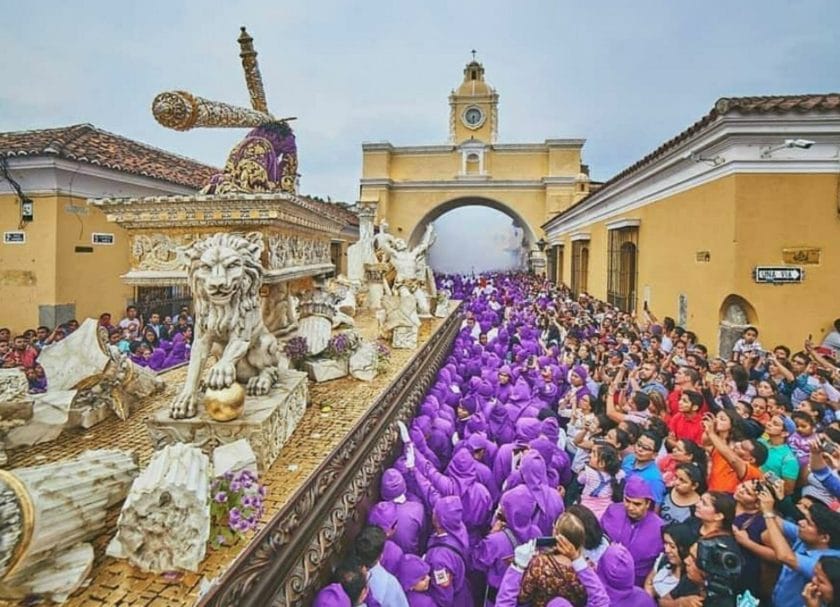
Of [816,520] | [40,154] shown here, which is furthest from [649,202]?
[40,154]

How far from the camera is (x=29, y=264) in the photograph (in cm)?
979

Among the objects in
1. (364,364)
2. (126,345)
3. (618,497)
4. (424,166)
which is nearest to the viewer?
(618,497)

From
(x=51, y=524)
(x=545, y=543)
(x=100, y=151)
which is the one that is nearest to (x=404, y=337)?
(x=545, y=543)

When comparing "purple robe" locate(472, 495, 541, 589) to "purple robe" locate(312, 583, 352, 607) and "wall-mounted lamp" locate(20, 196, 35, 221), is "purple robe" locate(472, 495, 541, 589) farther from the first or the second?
"wall-mounted lamp" locate(20, 196, 35, 221)

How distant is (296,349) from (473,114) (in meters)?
31.6

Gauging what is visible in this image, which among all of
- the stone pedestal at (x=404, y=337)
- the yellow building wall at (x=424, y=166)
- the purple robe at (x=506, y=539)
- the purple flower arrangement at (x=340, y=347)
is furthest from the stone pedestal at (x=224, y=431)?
the yellow building wall at (x=424, y=166)

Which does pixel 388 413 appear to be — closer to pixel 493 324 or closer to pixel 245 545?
pixel 245 545

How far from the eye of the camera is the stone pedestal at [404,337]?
7777mm

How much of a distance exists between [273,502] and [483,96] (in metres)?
34.6

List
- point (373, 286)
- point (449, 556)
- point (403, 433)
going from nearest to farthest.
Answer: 1. point (449, 556)
2. point (403, 433)
3. point (373, 286)

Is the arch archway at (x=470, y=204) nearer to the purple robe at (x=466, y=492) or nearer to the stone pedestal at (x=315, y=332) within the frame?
the stone pedestal at (x=315, y=332)

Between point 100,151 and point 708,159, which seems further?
point 100,151

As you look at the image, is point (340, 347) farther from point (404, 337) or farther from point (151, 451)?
point (151, 451)

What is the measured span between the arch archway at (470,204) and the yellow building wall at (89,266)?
67.8 feet
